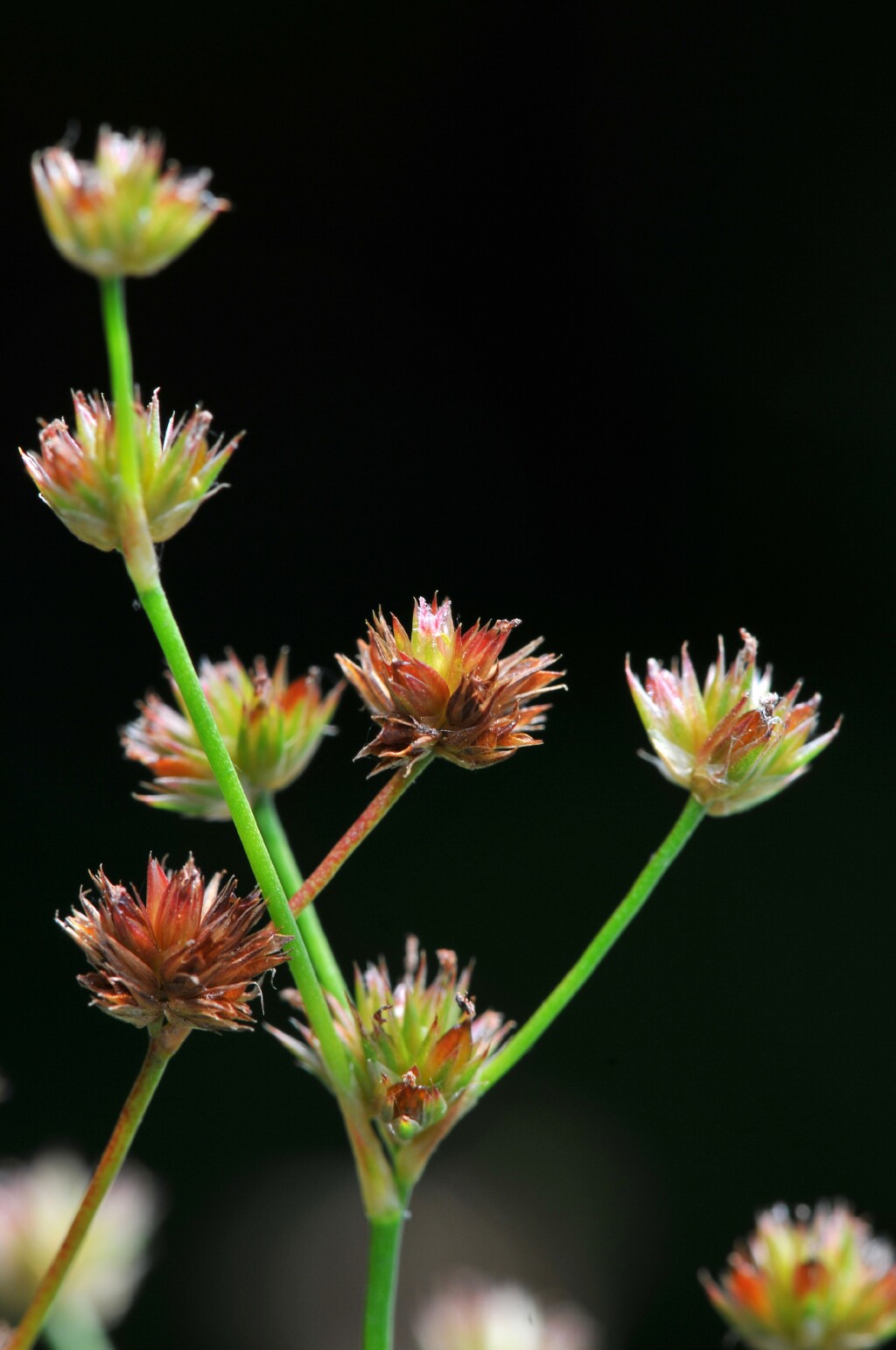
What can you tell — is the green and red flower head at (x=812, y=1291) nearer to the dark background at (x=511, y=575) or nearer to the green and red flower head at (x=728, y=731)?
the green and red flower head at (x=728, y=731)

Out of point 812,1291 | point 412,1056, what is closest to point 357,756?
point 412,1056

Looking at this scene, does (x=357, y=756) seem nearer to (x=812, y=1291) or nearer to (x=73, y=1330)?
(x=812, y=1291)

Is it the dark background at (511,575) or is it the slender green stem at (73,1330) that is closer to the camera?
the slender green stem at (73,1330)

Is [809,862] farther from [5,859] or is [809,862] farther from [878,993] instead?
[5,859]

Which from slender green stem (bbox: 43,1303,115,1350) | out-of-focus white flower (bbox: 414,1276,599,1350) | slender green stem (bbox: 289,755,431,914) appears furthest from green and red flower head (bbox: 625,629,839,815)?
slender green stem (bbox: 43,1303,115,1350)

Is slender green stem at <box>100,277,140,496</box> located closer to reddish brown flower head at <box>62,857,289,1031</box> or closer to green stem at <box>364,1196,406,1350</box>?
reddish brown flower head at <box>62,857,289,1031</box>

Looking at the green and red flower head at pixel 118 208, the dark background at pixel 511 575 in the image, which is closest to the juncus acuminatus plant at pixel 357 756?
the green and red flower head at pixel 118 208
